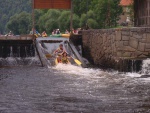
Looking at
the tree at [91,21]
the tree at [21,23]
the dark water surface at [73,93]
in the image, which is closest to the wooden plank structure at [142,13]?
the dark water surface at [73,93]

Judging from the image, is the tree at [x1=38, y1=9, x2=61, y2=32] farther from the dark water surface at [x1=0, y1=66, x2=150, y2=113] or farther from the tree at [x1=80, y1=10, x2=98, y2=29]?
the dark water surface at [x1=0, y1=66, x2=150, y2=113]

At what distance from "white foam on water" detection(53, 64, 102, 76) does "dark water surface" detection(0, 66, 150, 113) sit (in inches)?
36.3

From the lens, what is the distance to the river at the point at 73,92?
1171 centimetres

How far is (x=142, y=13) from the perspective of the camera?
2898cm

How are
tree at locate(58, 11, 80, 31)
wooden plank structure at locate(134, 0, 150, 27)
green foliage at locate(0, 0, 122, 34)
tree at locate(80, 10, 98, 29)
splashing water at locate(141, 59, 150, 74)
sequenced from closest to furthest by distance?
splashing water at locate(141, 59, 150, 74), wooden plank structure at locate(134, 0, 150, 27), green foliage at locate(0, 0, 122, 34), tree at locate(80, 10, 98, 29), tree at locate(58, 11, 80, 31)

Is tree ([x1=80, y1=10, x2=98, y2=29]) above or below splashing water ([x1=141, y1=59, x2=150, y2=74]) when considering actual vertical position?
above

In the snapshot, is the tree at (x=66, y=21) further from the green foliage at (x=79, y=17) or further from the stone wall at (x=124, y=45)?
the stone wall at (x=124, y=45)

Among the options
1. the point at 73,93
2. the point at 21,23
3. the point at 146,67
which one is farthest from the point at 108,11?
the point at 21,23

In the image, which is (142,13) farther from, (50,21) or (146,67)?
(50,21)

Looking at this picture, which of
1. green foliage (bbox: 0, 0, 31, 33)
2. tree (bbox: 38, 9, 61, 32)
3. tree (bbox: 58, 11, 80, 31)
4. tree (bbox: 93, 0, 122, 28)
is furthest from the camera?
green foliage (bbox: 0, 0, 31, 33)

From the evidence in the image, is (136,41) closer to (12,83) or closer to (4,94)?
(12,83)

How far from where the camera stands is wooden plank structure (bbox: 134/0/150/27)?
27.7m

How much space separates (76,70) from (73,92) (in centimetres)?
742

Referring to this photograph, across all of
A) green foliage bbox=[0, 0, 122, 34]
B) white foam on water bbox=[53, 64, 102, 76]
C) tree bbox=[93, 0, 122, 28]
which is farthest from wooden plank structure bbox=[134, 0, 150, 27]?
tree bbox=[93, 0, 122, 28]
